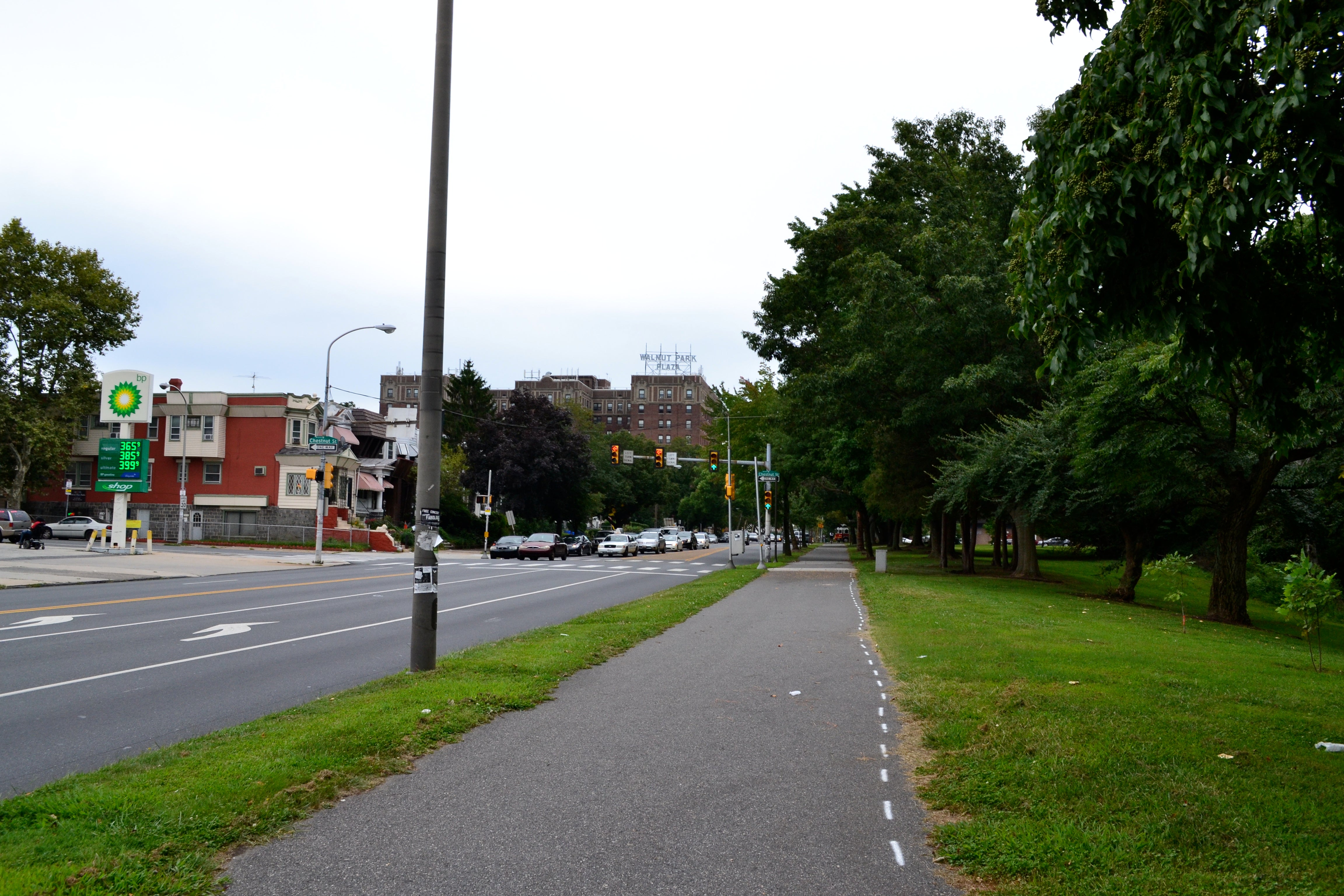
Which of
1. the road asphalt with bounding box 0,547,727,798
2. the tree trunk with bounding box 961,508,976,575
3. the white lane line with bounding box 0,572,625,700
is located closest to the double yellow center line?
the road asphalt with bounding box 0,547,727,798

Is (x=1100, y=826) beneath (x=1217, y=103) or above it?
beneath

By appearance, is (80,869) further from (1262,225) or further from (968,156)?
(968,156)

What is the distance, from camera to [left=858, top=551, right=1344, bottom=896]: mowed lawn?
4.74m

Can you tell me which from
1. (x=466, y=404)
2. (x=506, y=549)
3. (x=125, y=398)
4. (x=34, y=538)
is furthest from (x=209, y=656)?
(x=466, y=404)

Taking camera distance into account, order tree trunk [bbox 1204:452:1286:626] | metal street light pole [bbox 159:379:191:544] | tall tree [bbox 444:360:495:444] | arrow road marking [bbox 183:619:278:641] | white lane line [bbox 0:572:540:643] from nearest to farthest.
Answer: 1. white lane line [bbox 0:572:540:643]
2. arrow road marking [bbox 183:619:278:641]
3. tree trunk [bbox 1204:452:1286:626]
4. metal street light pole [bbox 159:379:191:544]
5. tall tree [bbox 444:360:495:444]

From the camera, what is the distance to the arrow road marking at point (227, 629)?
14602mm

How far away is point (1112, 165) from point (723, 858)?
512 centimetres

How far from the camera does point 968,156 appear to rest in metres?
35.5

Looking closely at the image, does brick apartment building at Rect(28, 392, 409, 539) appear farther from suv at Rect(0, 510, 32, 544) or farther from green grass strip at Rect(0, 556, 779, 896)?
green grass strip at Rect(0, 556, 779, 896)

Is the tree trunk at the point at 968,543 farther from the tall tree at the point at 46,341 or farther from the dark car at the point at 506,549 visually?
the tall tree at the point at 46,341

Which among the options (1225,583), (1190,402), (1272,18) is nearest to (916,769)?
(1272,18)

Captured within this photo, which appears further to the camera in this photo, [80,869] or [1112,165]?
[1112,165]

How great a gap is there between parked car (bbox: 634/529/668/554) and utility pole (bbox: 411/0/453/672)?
170ft

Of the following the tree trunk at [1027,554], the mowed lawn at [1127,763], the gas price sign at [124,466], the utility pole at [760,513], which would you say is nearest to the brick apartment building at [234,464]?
the gas price sign at [124,466]
